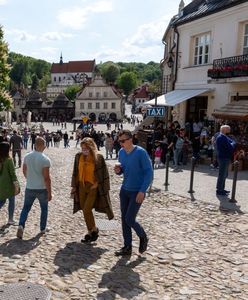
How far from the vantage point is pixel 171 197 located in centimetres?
970

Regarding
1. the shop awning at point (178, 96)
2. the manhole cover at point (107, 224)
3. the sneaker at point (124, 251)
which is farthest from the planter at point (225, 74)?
the sneaker at point (124, 251)

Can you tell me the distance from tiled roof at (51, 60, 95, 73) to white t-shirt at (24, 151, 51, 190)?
5809 inches

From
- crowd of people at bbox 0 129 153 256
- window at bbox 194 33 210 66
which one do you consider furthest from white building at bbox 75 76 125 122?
crowd of people at bbox 0 129 153 256

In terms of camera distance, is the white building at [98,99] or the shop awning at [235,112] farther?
the white building at [98,99]

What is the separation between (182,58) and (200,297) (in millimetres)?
17926

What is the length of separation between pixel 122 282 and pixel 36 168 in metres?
2.46

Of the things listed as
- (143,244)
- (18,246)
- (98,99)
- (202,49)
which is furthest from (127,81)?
(143,244)

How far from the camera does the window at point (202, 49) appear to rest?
19.1 metres

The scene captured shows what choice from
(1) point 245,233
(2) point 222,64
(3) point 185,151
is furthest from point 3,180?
(2) point 222,64

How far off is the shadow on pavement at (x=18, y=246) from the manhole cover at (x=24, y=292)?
3.22ft

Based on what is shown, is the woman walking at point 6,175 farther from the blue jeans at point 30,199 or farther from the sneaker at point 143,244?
the sneaker at point 143,244

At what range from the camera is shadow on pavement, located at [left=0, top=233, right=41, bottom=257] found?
18.3 ft

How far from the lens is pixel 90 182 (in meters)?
6.03

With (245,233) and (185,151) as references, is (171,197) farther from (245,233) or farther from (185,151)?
(185,151)
